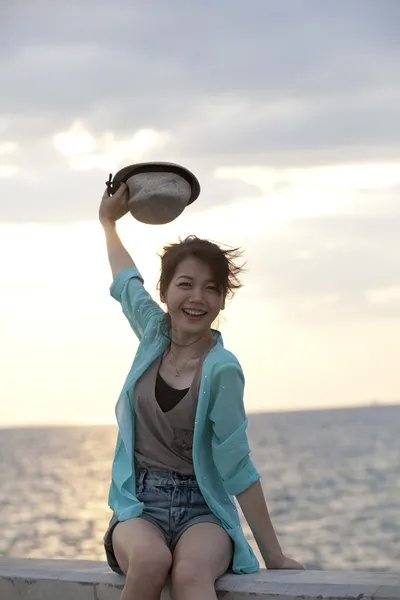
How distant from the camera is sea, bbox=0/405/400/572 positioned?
95.7ft

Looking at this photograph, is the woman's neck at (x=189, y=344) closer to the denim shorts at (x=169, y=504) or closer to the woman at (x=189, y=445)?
the woman at (x=189, y=445)

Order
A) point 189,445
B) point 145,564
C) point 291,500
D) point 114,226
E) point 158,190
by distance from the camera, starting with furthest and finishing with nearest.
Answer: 1. point 291,500
2. point 114,226
3. point 158,190
4. point 189,445
5. point 145,564

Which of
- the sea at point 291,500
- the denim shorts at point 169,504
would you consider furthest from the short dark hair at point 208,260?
the sea at point 291,500

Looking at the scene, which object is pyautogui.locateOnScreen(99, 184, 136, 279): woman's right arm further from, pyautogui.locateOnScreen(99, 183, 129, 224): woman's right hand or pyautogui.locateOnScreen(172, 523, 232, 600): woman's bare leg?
pyautogui.locateOnScreen(172, 523, 232, 600): woman's bare leg

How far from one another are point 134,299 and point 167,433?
0.62 metres

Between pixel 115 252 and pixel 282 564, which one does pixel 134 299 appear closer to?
pixel 115 252

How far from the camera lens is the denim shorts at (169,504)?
4.33m

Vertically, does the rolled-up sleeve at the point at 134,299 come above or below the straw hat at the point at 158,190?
below

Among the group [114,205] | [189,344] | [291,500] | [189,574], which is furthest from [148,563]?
[291,500]

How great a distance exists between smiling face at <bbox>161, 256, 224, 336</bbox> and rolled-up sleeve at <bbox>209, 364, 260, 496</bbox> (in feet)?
0.73

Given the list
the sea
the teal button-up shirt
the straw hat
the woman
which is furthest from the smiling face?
the sea

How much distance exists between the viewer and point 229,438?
434cm

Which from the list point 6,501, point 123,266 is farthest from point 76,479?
point 123,266

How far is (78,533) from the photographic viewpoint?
3256cm
